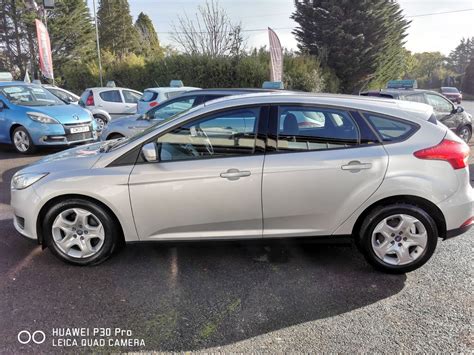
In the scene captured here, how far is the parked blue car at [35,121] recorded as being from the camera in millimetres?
8406

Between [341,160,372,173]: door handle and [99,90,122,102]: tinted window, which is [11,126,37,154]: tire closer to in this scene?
[99,90,122,102]: tinted window

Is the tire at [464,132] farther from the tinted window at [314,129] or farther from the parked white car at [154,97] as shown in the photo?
the tinted window at [314,129]

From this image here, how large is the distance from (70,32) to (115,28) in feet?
26.5

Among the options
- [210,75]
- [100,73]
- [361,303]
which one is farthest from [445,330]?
[100,73]

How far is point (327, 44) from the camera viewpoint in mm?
27531

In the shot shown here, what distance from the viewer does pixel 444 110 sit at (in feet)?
32.5

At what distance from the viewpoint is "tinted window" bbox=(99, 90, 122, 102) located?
13.3m

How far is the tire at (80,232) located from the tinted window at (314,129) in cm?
166

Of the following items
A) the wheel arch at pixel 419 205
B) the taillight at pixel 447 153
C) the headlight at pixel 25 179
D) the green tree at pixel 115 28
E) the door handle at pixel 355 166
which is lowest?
the wheel arch at pixel 419 205

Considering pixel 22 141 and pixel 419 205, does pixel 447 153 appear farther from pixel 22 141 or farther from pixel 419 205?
pixel 22 141

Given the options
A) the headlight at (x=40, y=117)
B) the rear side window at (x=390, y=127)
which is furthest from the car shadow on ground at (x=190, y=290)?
the headlight at (x=40, y=117)

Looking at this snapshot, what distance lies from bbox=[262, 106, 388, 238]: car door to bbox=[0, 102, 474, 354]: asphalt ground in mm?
475

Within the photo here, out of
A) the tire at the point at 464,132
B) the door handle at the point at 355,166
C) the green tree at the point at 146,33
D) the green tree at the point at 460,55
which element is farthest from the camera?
the green tree at the point at 460,55

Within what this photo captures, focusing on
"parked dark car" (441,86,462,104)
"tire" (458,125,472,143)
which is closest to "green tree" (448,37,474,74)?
"parked dark car" (441,86,462,104)
